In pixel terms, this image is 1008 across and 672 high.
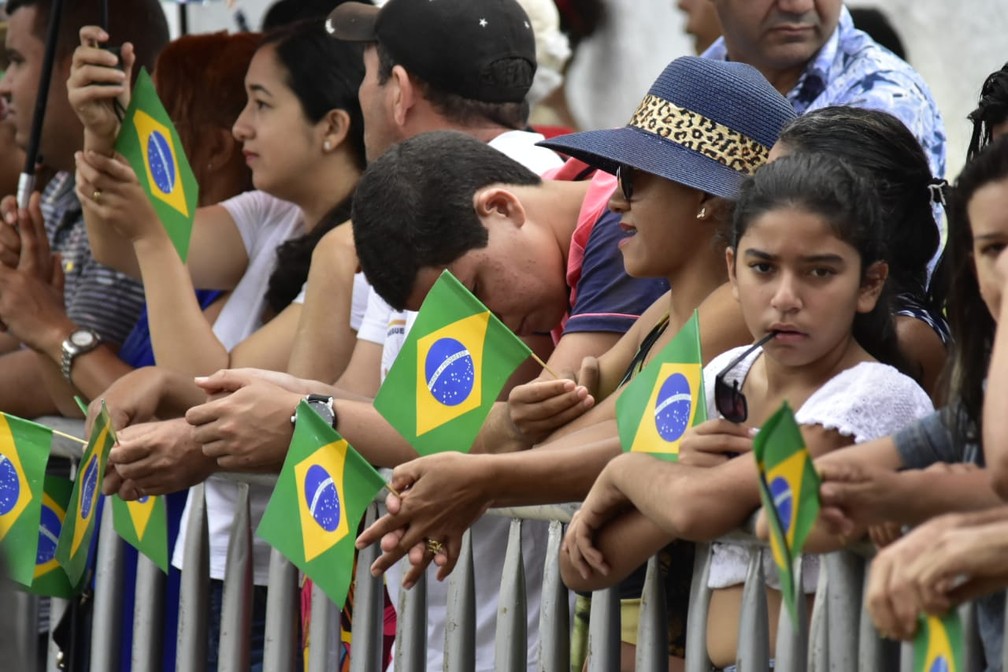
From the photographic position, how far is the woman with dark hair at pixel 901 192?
10.0 ft

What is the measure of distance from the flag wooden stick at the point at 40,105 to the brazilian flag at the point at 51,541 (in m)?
1.16

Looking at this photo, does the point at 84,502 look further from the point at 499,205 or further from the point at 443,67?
the point at 443,67

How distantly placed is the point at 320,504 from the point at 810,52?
1.84 m

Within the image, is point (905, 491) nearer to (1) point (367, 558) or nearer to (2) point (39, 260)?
(1) point (367, 558)

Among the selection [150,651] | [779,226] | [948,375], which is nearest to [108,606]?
[150,651]

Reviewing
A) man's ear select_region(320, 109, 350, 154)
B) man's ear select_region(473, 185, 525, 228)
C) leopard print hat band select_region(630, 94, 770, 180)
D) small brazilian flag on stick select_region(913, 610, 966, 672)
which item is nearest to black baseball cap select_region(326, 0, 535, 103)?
man's ear select_region(320, 109, 350, 154)

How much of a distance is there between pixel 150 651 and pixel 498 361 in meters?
1.31

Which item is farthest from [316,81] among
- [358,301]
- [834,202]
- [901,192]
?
[834,202]

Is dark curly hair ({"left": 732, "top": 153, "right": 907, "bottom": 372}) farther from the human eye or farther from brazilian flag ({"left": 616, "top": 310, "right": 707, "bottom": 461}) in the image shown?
the human eye

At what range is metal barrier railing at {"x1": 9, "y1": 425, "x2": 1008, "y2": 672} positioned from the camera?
2496mm

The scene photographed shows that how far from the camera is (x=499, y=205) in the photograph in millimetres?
3623

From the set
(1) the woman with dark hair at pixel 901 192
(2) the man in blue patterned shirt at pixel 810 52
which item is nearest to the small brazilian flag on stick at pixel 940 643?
(1) the woman with dark hair at pixel 901 192

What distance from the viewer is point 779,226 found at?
2.79 m

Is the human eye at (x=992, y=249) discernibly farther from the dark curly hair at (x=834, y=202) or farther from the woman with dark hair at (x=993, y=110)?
the woman with dark hair at (x=993, y=110)
